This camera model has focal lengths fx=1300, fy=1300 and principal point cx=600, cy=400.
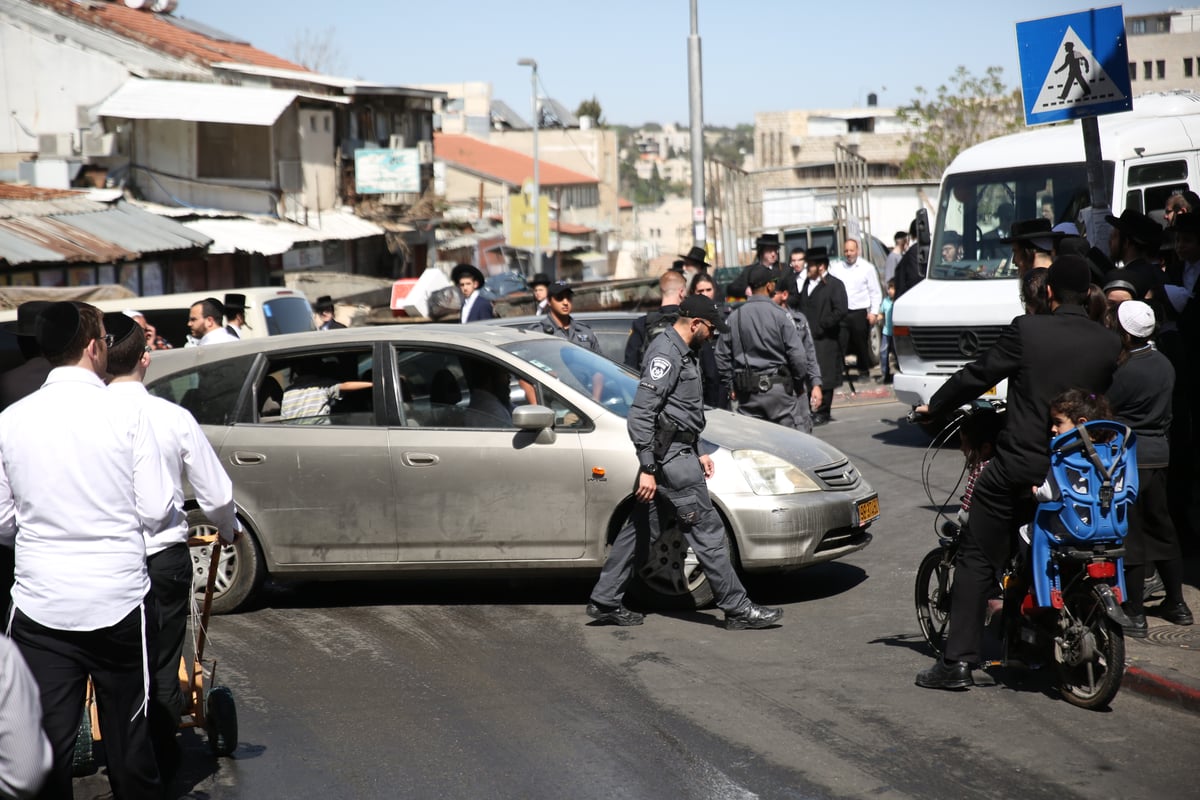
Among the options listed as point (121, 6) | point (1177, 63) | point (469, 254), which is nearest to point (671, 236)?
point (1177, 63)

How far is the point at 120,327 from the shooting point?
4.81 meters

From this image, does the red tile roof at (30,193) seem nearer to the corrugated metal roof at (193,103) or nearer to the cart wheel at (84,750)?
the corrugated metal roof at (193,103)

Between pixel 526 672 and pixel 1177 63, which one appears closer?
pixel 526 672

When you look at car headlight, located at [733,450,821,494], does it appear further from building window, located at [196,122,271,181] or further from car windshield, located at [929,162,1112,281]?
building window, located at [196,122,271,181]

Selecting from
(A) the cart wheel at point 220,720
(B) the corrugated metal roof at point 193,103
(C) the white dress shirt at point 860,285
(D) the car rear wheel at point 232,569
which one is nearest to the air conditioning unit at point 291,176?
(B) the corrugated metal roof at point 193,103

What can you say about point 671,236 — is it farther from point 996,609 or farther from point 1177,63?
point 996,609

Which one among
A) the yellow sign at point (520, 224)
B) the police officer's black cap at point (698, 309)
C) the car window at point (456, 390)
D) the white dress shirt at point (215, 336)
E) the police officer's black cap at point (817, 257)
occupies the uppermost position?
the yellow sign at point (520, 224)

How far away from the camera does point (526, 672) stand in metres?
6.68

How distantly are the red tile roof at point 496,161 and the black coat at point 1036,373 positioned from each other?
240ft

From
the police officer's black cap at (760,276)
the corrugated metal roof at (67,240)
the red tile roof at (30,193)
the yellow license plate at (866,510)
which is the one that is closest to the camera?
the yellow license plate at (866,510)

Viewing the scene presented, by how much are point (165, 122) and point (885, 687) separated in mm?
26842

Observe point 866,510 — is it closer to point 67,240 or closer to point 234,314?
point 234,314

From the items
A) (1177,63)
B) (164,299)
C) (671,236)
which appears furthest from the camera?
(671,236)

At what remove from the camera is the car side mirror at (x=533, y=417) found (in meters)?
7.54
